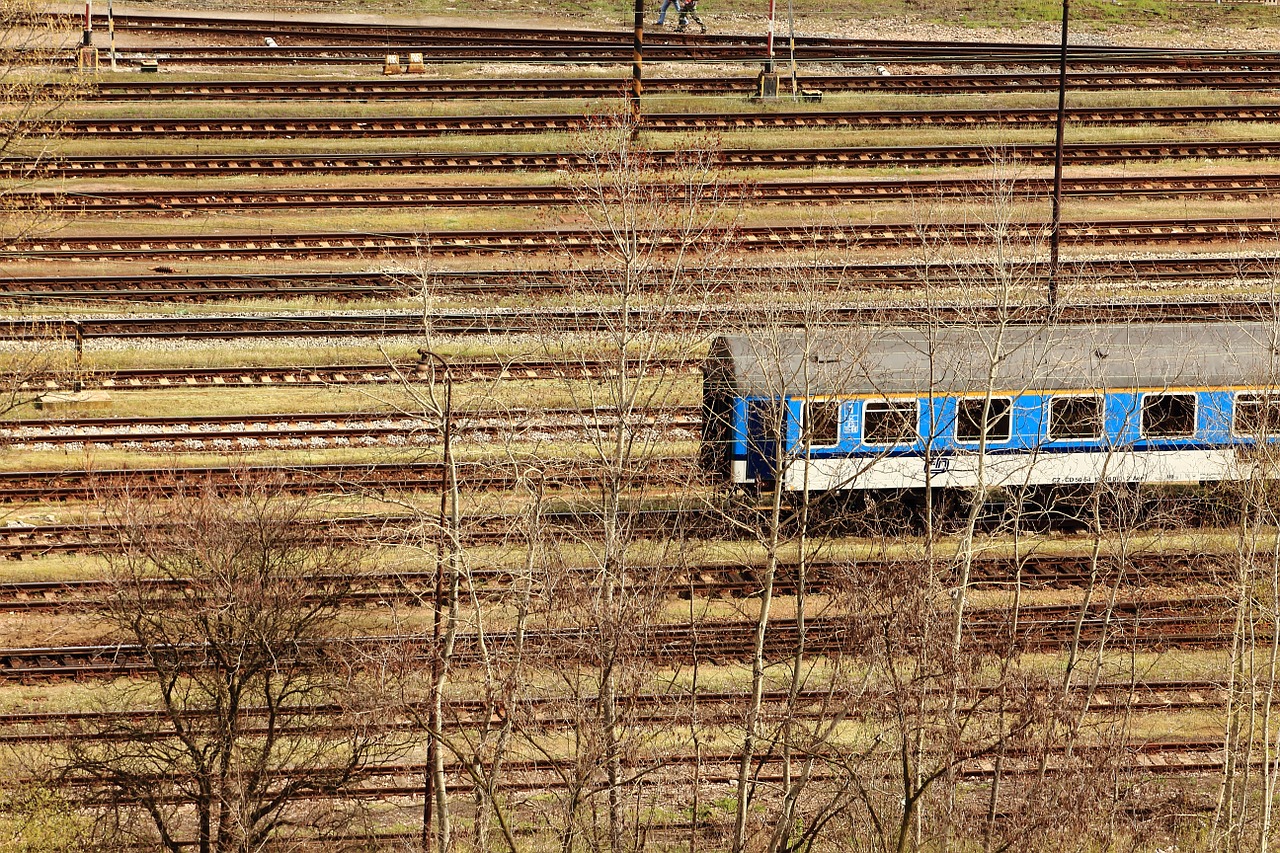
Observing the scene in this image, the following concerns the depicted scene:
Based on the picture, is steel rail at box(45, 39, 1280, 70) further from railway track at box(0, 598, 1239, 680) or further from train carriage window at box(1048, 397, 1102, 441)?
railway track at box(0, 598, 1239, 680)

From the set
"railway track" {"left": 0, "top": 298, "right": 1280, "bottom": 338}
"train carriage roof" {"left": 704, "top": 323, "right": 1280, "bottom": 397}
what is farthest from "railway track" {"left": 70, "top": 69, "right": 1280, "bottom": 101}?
"train carriage roof" {"left": 704, "top": 323, "right": 1280, "bottom": 397}

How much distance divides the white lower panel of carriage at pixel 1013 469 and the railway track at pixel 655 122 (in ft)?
44.3

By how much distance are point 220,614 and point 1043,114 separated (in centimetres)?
2508

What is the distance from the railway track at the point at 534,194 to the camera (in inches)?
1325

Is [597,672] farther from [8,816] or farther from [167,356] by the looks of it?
[167,356]

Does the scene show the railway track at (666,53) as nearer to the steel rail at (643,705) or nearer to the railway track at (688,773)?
the steel rail at (643,705)

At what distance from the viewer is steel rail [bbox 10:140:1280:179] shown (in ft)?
114

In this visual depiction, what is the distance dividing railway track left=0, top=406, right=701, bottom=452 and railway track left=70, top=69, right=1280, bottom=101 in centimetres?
1189

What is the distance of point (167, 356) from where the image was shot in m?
29.5

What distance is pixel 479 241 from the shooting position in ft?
107

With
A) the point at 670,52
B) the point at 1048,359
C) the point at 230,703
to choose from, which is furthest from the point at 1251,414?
the point at 670,52

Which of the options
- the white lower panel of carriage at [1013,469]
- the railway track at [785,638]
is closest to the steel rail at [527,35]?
the white lower panel of carriage at [1013,469]

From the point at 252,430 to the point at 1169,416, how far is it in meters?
15.5

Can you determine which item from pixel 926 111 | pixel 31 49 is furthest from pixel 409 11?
pixel 926 111
